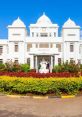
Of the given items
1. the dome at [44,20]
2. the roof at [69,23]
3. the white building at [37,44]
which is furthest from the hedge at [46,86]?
the dome at [44,20]

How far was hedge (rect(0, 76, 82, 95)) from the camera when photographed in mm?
13188

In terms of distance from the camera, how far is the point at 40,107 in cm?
1044

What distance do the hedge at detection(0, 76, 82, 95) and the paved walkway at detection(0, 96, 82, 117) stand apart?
0.89 m

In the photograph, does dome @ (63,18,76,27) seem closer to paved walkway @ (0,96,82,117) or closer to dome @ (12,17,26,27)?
dome @ (12,17,26,27)

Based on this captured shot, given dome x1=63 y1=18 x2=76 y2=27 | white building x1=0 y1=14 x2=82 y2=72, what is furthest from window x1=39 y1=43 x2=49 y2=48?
dome x1=63 y1=18 x2=76 y2=27

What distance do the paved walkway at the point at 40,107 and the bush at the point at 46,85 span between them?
0.89 metres

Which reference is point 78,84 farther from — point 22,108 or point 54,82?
point 22,108

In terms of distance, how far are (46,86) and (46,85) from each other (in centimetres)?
5

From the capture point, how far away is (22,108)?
10.2 metres

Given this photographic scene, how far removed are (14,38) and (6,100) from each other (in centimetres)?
3316

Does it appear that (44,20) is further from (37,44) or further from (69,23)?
(37,44)

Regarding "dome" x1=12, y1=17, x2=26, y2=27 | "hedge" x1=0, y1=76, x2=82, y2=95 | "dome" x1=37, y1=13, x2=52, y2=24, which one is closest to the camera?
"hedge" x1=0, y1=76, x2=82, y2=95

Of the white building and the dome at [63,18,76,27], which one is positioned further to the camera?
the dome at [63,18,76,27]


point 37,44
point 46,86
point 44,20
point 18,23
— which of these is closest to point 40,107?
point 46,86
